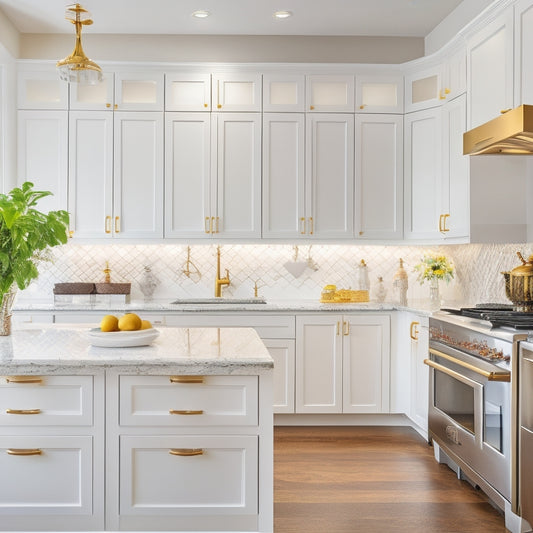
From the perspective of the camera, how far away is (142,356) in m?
2.43

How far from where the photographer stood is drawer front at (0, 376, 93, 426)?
95.4 inches

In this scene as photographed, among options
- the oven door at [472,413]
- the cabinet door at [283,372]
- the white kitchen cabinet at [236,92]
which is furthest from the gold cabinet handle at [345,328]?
the white kitchen cabinet at [236,92]

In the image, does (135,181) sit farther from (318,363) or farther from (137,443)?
(137,443)

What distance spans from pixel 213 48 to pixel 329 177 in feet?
4.72

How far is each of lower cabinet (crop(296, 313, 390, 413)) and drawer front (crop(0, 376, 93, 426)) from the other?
8.17 ft

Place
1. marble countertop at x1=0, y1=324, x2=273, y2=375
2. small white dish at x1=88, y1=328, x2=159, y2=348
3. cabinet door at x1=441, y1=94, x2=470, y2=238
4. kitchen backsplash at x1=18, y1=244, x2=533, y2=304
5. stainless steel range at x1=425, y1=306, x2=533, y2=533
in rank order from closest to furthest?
marble countertop at x1=0, y1=324, x2=273, y2=375 < small white dish at x1=88, y1=328, x2=159, y2=348 < stainless steel range at x1=425, y1=306, x2=533, y2=533 < cabinet door at x1=441, y1=94, x2=470, y2=238 < kitchen backsplash at x1=18, y1=244, x2=533, y2=304

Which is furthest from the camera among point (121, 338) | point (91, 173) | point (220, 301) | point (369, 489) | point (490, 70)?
point (220, 301)


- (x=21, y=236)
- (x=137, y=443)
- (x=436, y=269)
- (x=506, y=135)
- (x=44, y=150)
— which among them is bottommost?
(x=137, y=443)

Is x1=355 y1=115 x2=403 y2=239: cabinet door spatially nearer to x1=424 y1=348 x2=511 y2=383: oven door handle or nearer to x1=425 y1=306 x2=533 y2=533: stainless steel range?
x1=425 y1=306 x2=533 y2=533: stainless steel range

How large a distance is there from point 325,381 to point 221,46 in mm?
2810

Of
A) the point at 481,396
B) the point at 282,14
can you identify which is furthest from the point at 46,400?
the point at 282,14

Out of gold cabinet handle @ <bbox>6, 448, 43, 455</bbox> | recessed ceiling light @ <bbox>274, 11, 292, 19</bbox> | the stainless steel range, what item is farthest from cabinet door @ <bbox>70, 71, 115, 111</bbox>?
gold cabinet handle @ <bbox>6, 448, 43, 455</bbox>

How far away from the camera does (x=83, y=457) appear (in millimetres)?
2408

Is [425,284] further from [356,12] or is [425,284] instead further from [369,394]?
[356,12]
